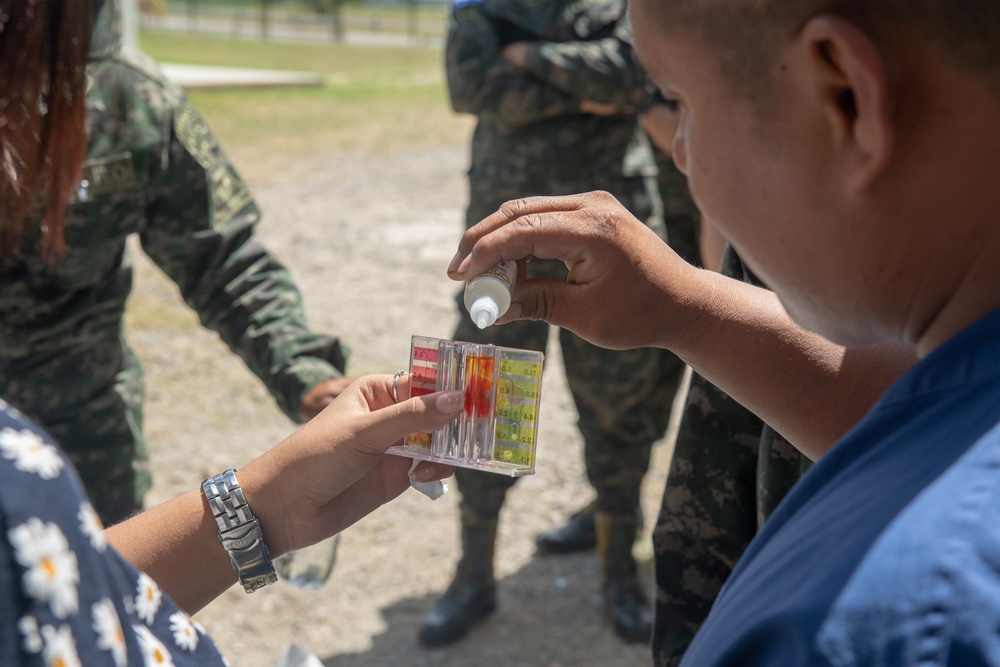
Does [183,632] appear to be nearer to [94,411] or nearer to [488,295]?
[488,295]

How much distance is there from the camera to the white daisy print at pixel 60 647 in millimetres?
706

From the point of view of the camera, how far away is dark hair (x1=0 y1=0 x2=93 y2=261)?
1822mm

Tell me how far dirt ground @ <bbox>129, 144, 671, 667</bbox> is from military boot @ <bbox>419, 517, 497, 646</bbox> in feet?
0.24

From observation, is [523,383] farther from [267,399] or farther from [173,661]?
[267,399]

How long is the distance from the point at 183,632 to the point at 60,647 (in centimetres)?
18

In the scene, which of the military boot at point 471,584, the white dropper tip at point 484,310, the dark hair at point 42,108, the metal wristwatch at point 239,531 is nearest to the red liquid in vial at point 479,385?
the white dropper tip at point 484,310

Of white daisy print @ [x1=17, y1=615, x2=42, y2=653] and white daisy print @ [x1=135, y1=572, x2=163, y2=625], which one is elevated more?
white daisy print @ [x1=17, y1=615, x2=42, y2=653]

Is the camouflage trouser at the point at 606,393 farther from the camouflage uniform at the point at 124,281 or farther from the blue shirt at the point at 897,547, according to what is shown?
the blue shirt at the point at 897,547

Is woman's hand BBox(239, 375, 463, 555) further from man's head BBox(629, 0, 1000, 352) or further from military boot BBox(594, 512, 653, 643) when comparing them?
military boot BBox(594, 512, 653, 643)

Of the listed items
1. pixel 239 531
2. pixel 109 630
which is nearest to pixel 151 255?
pixel 239 531

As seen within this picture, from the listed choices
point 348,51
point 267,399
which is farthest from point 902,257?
point 348,51

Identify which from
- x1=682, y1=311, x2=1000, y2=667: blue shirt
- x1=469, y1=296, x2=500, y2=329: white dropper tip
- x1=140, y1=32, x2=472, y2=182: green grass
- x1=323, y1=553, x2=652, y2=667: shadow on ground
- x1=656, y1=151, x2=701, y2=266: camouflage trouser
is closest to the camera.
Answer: x1=682, y1=311, x2=1000, y2=667: blue shirt

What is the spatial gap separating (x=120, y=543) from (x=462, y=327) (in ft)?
6.85

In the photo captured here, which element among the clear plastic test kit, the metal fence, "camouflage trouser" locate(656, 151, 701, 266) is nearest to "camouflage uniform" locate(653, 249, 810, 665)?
the clear plastic test kit
